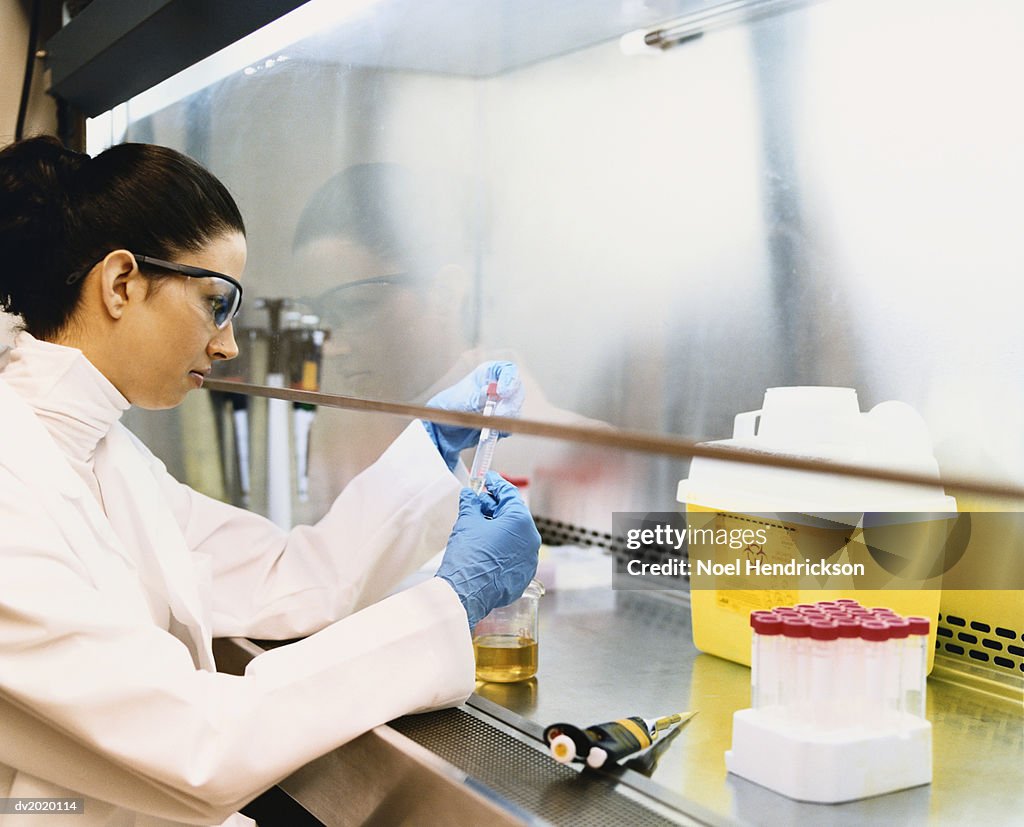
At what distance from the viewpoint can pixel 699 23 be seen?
176 centimetres

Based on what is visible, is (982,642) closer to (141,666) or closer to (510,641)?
(510,641)

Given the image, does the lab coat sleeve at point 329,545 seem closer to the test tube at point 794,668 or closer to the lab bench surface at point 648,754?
the lab bench surface at point 648,754

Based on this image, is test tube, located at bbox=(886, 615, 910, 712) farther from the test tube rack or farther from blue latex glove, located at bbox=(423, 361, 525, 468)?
blue latex glove, located at bbox=(423, 361, 525, 468)

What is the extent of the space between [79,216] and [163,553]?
44 centimetres

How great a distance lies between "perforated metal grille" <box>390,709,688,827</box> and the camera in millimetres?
874

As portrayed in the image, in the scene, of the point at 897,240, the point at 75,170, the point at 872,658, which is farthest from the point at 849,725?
the point at 75,170

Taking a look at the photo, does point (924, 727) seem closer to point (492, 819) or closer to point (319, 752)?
point (492, 819)

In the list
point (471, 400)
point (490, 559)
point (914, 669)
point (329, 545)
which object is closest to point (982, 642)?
point (914, 669)

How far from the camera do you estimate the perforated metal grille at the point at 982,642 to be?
4.13 ft

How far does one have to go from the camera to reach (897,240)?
1.46 meters

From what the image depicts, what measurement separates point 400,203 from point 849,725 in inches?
47.3

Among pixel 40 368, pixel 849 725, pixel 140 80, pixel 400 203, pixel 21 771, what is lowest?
pixel 21 771

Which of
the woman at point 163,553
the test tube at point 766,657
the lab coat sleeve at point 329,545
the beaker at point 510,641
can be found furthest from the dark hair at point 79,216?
the test tube at point 766,657

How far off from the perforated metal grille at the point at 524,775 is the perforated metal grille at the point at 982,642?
2.03ft
